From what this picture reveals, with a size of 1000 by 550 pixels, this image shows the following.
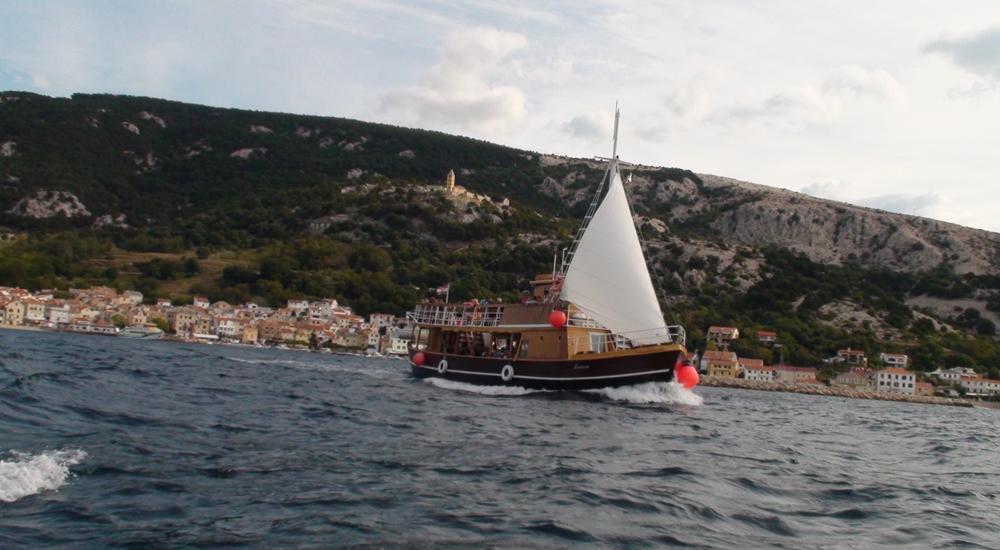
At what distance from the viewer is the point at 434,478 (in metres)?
12.5

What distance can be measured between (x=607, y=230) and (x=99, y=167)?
530 ft

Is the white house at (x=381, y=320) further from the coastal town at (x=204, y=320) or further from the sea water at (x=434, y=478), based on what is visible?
the sea water at (x=434, y=478)

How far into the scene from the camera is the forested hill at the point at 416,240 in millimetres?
110312

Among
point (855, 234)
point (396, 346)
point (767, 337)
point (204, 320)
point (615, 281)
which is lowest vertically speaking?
point (396, 346)

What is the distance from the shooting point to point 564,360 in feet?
106

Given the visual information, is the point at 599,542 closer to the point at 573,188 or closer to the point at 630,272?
the point at 630,272

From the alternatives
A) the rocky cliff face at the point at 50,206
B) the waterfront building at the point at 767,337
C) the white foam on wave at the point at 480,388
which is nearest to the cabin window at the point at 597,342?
the white foam on wave at the point at 480,388

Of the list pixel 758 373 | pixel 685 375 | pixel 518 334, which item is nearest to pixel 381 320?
pixel 758 373

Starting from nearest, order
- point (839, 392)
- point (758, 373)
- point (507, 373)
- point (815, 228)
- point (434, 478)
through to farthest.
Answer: point (434, 478) → point (507, 373) → point (839, 392) → point (758, 373) → point (815, 228)

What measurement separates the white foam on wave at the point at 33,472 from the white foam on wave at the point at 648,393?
2128cm

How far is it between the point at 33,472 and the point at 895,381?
303ft

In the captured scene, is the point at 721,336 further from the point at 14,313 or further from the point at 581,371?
the point at 14,313

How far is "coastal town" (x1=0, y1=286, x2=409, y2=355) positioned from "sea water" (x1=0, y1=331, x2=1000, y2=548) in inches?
2607

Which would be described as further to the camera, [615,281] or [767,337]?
[767,337]
